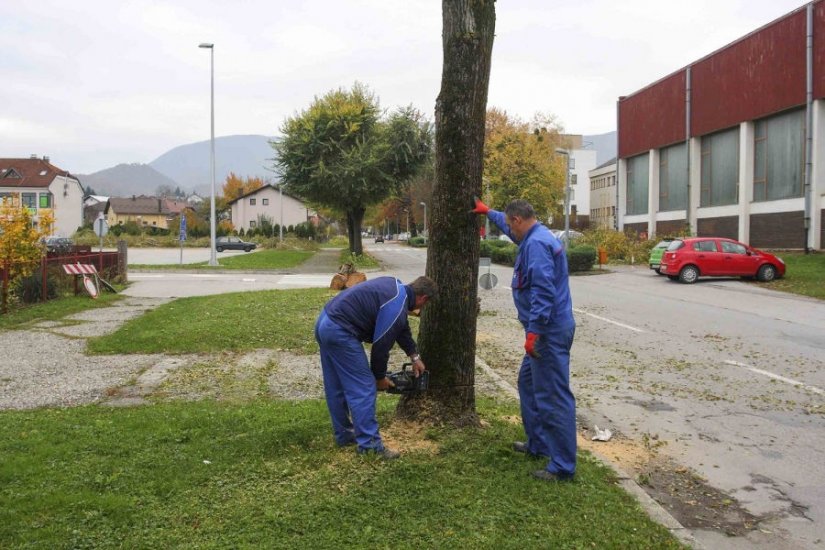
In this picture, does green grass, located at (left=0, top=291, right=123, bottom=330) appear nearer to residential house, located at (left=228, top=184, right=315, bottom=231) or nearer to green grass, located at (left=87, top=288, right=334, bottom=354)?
green grass, located at (left=87, top=288, right=334, bottom=354)

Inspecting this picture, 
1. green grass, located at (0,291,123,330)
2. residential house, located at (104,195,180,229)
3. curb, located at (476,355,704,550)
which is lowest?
curb, located at (476,355,704,550)

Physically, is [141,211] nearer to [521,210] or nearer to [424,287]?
[424,287]

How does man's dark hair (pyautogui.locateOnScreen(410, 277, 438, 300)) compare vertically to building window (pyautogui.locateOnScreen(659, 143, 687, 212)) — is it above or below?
below

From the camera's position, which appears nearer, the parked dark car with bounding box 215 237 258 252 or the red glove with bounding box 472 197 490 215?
the red glove with bounding box 472 197 490 215

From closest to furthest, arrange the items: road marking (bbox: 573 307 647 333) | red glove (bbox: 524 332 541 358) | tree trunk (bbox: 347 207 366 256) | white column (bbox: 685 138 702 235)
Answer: red glove (bbox: 524 332 541 358), road marking (bbox: 573 307 647 333), white column (bbox: 685 138 702 235), tree trunk (bbox: 347 207 366 256)

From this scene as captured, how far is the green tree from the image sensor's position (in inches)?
1458

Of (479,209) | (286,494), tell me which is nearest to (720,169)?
(479,209)

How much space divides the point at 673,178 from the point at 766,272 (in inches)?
763

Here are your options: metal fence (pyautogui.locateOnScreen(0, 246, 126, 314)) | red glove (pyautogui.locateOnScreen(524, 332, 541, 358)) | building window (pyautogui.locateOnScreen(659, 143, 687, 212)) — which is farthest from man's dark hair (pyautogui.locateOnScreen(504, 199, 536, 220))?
building window (pyautogui.locateOnScreen(659, 143, 687, 212))

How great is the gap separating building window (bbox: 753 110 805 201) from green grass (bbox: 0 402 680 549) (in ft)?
99.6

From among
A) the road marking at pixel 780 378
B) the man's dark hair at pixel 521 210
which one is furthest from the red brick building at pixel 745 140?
the man's dark hair at pixel 521 210

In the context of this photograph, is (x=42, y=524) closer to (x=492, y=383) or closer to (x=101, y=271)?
(x=492, y=383)

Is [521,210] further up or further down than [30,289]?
further up

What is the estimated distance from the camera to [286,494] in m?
4.18
